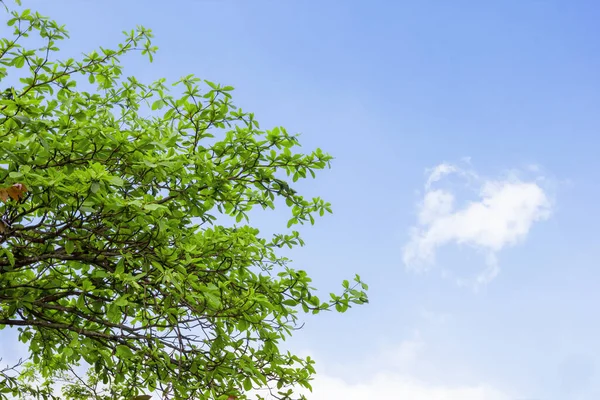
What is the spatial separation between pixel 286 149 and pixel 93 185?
2.38 meters

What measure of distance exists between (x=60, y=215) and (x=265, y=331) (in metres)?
2.63

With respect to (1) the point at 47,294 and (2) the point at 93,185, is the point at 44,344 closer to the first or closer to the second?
(1) the point at 47,294

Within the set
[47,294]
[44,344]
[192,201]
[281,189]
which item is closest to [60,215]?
[192,201]

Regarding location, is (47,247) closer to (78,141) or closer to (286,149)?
(78,141)

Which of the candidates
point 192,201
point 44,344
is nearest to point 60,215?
point 192,201

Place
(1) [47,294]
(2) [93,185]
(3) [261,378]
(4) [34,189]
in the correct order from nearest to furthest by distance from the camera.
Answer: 1. (2) [93,185]
2. (4) [34,189]
3. (3) [261,378]
4. (1) [47,294]

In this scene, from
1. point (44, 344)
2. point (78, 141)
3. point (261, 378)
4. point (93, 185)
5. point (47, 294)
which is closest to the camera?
point (93, 185)

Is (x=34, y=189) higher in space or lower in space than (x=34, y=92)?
lower

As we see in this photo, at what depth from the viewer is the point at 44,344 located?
9.12 m

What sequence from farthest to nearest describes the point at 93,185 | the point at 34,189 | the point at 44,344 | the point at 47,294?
the point at 44,344
the point at 47,294
the point at 34,189
the point at 93,185

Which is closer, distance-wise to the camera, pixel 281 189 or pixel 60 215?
pixel 60 215

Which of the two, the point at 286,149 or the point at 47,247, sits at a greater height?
the point at 286,149

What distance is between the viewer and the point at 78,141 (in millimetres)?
6348

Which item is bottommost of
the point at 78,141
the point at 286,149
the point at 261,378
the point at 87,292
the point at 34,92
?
the point at 261,378
